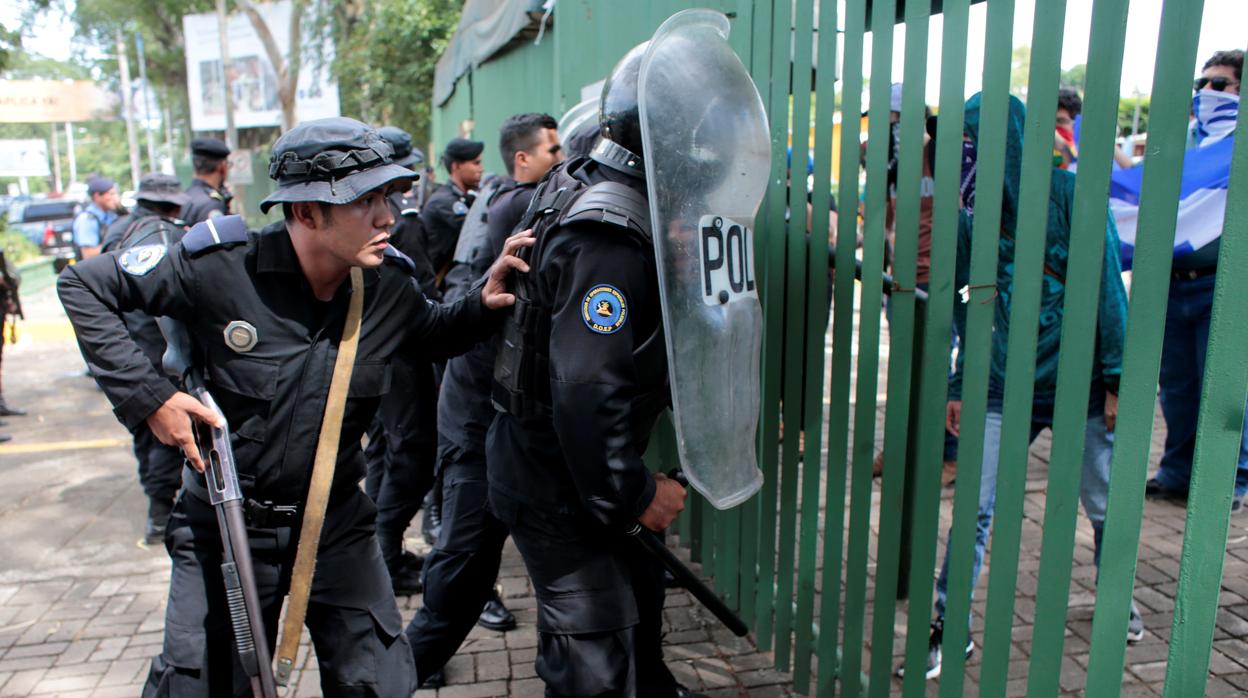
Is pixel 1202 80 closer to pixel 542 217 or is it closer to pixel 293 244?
pixel 542 217

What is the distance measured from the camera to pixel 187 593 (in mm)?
2381

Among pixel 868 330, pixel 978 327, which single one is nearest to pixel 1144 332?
pixel 978 327

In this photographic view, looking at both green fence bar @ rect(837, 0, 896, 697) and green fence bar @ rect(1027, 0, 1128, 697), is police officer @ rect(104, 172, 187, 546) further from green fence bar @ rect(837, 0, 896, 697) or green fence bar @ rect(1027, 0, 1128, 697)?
green fence bar @ rect(1027, 0, 1128, 697)

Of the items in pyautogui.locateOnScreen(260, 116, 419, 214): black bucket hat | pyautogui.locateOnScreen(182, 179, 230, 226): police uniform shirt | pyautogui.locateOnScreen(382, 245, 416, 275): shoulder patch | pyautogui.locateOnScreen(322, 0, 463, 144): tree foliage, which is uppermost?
pyautogui.locateOnScreen(322, 0, 463, 144): tree foliage

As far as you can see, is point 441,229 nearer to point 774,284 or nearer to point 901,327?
point 774,284

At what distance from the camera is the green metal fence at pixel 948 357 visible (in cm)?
175

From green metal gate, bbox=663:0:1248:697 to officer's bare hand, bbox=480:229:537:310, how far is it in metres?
0.82

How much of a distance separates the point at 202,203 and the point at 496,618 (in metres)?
3.51

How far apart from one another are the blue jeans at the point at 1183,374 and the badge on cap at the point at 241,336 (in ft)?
12.4

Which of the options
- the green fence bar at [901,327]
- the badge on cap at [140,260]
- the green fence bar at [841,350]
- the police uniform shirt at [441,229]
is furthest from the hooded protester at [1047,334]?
the police uniform shirt at [441,229]

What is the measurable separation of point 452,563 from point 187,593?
93 cm

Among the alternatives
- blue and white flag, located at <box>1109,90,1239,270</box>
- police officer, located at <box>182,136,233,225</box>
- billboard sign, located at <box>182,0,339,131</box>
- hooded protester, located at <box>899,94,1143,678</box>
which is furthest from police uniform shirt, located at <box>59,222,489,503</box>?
billboard sign, located at <box>182,0,339,131</box>

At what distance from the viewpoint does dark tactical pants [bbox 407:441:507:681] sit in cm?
316

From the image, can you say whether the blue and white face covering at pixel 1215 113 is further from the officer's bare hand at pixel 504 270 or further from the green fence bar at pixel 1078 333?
the officer's bare hand at pixel 504 270
